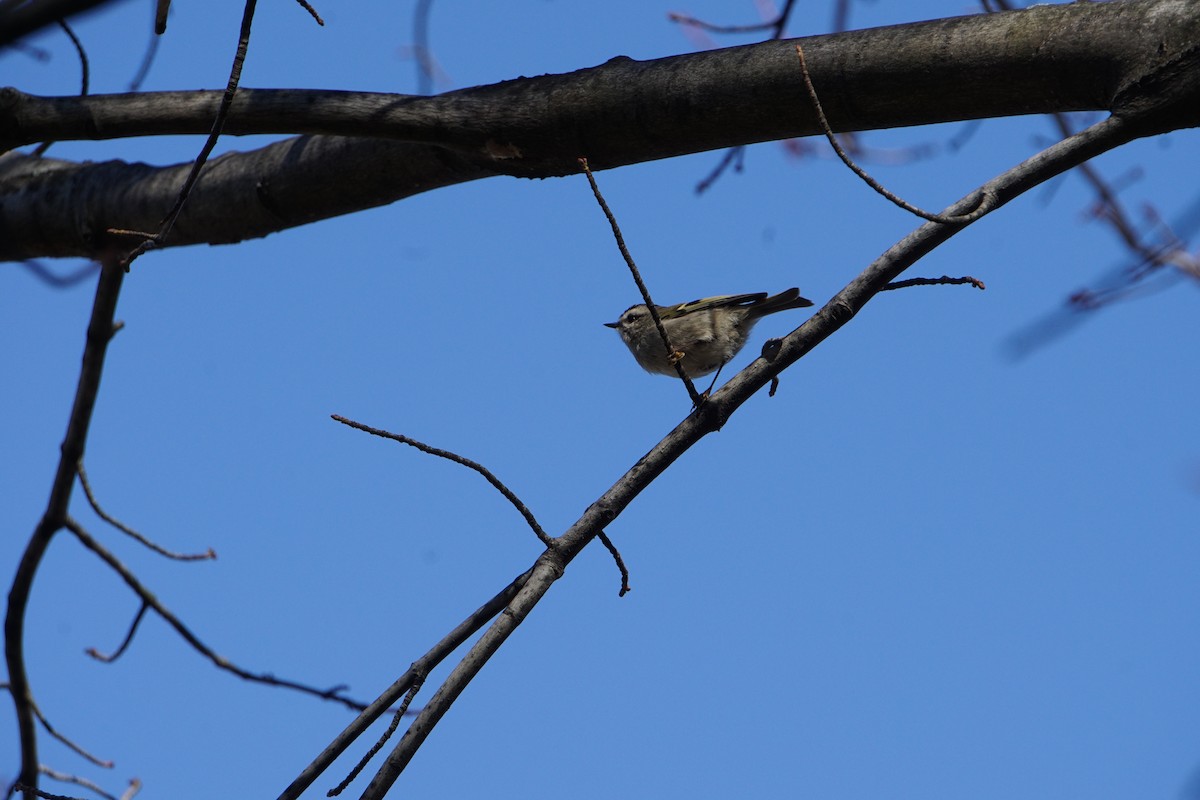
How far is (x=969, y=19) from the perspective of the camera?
2.83m

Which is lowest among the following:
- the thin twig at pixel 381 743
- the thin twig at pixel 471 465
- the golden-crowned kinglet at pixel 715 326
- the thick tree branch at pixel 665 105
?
the thin twig at pixel 381 743

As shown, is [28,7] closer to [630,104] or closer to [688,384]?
[688,384]

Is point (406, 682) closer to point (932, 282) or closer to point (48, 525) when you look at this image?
point (932, 282)

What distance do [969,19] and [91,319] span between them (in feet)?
10.3

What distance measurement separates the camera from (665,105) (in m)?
3.02

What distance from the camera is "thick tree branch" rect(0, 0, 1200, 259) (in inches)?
106

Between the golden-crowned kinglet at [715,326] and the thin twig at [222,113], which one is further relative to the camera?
the golden-crowned kinglet at [715,326]

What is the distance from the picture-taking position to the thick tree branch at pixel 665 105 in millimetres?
2682

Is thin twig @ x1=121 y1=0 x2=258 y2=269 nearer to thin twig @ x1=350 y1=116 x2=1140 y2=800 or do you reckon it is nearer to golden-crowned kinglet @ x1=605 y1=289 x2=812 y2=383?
thin twig @ x1=350 y1=116 x2=1140 y2=800

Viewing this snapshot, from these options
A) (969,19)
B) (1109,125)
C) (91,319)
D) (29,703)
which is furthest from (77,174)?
(1109,125)

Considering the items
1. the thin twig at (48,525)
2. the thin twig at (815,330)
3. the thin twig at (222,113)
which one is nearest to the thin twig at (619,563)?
the thin twig at (815,330)

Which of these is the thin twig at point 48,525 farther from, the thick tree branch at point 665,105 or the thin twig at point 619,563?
the thin twig at point 619,563

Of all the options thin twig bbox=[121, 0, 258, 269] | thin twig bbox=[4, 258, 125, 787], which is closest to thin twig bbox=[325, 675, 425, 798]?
thin twig bbox=[121, 0, 258, 269]

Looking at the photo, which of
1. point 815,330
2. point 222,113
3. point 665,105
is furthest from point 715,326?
point 222,113
